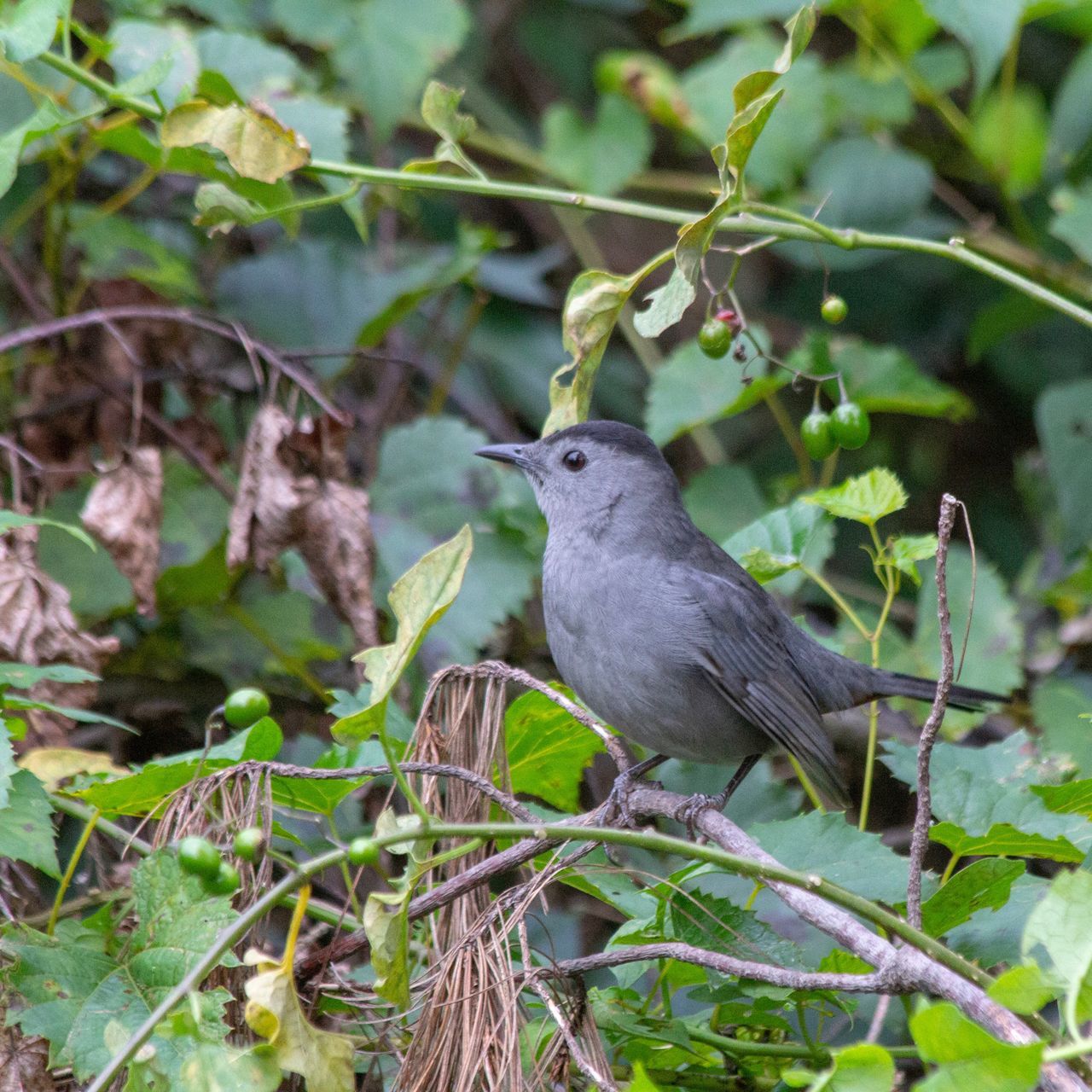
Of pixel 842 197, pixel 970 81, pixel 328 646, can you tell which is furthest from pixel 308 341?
pixel 970 81

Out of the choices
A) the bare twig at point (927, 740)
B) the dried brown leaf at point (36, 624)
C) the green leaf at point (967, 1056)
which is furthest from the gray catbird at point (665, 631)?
the green leaf at point (967, 1056)

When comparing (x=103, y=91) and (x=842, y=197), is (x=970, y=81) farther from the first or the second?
(x=103, y=91)

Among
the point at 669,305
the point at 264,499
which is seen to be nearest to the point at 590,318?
the point at 669,305

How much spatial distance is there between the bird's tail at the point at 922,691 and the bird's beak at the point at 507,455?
1247 millimetres

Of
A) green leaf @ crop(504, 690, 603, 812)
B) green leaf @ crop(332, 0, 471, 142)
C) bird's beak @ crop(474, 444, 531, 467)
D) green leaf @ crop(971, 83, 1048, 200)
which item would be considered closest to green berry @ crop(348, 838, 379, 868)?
green leaf @ crop(504, 690, 603, 812)

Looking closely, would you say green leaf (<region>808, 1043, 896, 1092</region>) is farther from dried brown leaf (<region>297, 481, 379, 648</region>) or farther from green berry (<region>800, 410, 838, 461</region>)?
dried brown leaf (<region>297, 481, 379, 648</region>)

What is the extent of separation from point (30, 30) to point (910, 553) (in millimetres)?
2204

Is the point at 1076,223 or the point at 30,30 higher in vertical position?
the point at 30,30

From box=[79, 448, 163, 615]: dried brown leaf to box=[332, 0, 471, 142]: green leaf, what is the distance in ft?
5.58

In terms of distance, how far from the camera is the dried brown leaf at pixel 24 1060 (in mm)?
2322

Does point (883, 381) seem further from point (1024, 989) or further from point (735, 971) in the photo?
point (1024, 989)

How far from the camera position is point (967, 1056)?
1.48 m

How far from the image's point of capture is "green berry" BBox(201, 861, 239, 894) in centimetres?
191

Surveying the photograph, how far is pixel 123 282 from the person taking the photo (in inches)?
189
